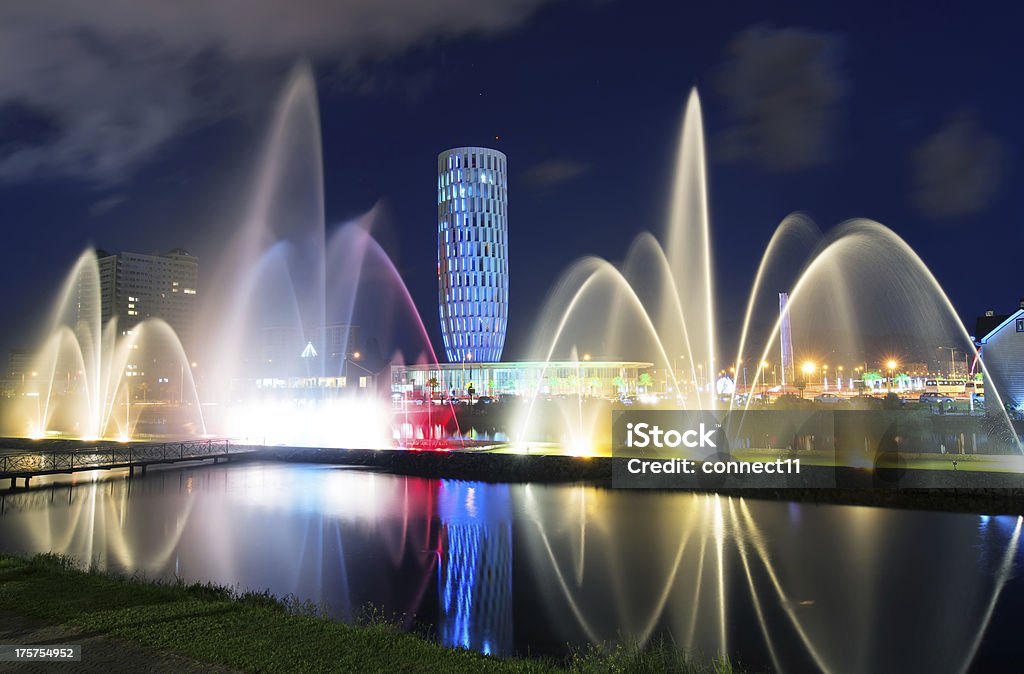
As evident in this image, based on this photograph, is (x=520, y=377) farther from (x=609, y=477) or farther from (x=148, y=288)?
(x=609, y=477)

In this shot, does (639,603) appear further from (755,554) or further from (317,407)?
(317,407)

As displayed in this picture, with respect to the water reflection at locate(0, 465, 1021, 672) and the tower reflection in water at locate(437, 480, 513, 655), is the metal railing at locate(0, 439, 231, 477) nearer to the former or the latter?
the water reflection at locate(0, 465, 1021, 672)

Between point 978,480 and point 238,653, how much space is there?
75.4 feet

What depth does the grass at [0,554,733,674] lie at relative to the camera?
356 inches

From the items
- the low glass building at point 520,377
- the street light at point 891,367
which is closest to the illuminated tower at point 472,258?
the low glass building at point 520,377

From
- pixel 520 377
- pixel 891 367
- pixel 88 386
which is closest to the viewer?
pixel 88 386

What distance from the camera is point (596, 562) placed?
1795cm

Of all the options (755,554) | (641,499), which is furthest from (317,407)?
(755,554)

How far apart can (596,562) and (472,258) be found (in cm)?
11989

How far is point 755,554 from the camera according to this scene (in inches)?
708

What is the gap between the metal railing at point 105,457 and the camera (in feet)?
110

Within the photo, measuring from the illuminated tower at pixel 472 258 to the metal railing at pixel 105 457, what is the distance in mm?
93039

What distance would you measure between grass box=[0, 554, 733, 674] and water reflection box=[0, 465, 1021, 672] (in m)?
1.92

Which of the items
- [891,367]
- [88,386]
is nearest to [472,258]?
[891,367]
